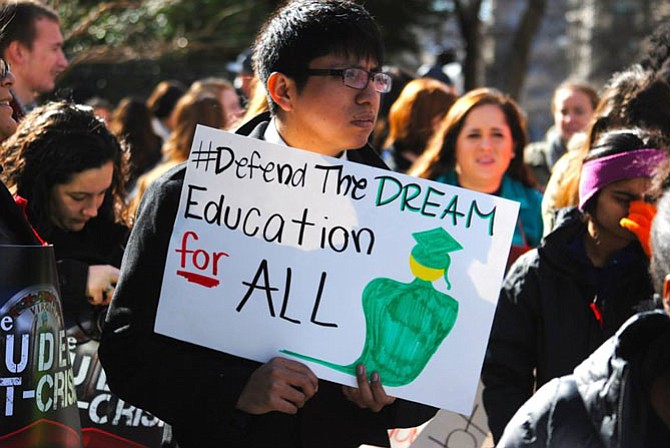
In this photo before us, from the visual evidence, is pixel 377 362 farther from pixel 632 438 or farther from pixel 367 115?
pixel 632 438

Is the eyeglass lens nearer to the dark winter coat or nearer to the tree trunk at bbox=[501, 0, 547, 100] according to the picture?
the dark winter coat

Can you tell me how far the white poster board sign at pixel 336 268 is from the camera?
106 inches

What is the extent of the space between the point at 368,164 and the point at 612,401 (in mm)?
1123

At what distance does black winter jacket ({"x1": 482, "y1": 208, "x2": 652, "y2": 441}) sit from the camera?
3.47m

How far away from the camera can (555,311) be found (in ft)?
11.5

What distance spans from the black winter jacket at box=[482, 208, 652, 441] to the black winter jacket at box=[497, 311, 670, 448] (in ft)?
4.21

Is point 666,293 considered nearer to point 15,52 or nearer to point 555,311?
point 555,311

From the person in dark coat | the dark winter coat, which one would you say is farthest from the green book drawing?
the dark winter coat

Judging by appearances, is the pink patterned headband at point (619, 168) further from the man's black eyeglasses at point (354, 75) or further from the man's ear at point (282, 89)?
the man's ear at point (282, 89)

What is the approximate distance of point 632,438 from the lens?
2.06 metres

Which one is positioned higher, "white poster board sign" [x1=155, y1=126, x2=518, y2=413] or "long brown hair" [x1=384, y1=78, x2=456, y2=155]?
"long brown hair" [x1=384, y1=78, x2=456, y2=155]

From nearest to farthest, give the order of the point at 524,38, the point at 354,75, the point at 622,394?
the point at 622,394
the point at 354,75
the point at 524,38

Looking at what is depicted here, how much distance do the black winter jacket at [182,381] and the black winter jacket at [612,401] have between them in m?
0.63

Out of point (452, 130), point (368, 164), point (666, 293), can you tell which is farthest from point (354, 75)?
point (452, 130)
